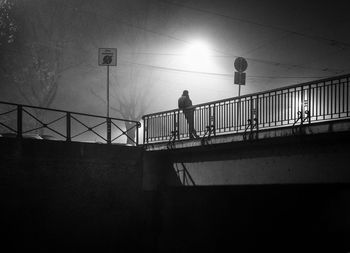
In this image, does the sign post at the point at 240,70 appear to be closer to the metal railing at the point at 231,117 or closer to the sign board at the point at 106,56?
the metal railing at the point at 231,117

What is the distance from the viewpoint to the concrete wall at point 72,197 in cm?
1272

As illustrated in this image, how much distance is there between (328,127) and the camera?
33.3ft

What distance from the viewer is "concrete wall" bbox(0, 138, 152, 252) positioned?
41.7 feet

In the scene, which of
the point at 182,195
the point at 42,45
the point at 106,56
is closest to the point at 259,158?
the point at 182,195

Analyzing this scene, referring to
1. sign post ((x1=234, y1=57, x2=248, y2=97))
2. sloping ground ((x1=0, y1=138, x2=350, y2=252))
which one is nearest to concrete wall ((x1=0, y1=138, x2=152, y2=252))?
sloping ground ((x1=0, y1=138, x2=350, y2=252))

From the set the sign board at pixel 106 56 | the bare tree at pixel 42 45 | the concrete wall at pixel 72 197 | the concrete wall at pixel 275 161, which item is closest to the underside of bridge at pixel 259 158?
the concrete wall at pixel 275 161

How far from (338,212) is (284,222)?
6.11 ft

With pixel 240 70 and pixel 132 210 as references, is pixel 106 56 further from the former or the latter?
pixel 132 210

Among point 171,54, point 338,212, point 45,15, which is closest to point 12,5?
point 45,15

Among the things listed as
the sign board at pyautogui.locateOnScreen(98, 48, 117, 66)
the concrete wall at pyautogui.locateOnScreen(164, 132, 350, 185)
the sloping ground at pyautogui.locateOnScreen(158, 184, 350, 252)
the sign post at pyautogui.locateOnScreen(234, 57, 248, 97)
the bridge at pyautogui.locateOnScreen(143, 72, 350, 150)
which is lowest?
the sloping ground at pyautogui.locateOnScreen(158, 184, 350, 252)

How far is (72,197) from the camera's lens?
1406 centimetres

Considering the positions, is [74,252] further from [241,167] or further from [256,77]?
[256,77]

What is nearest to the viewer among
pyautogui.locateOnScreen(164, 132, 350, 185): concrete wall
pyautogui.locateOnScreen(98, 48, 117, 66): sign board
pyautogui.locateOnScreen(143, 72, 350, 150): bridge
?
pyautogui.locateOnScreen(164, 132, 350, 185): concrete wall

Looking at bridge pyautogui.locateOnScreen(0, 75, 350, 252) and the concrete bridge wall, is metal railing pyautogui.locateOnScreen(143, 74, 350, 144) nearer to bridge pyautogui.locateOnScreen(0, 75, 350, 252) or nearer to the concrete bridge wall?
bridge pyautogui.locateOnScreen(0, 75, 350, 252)
